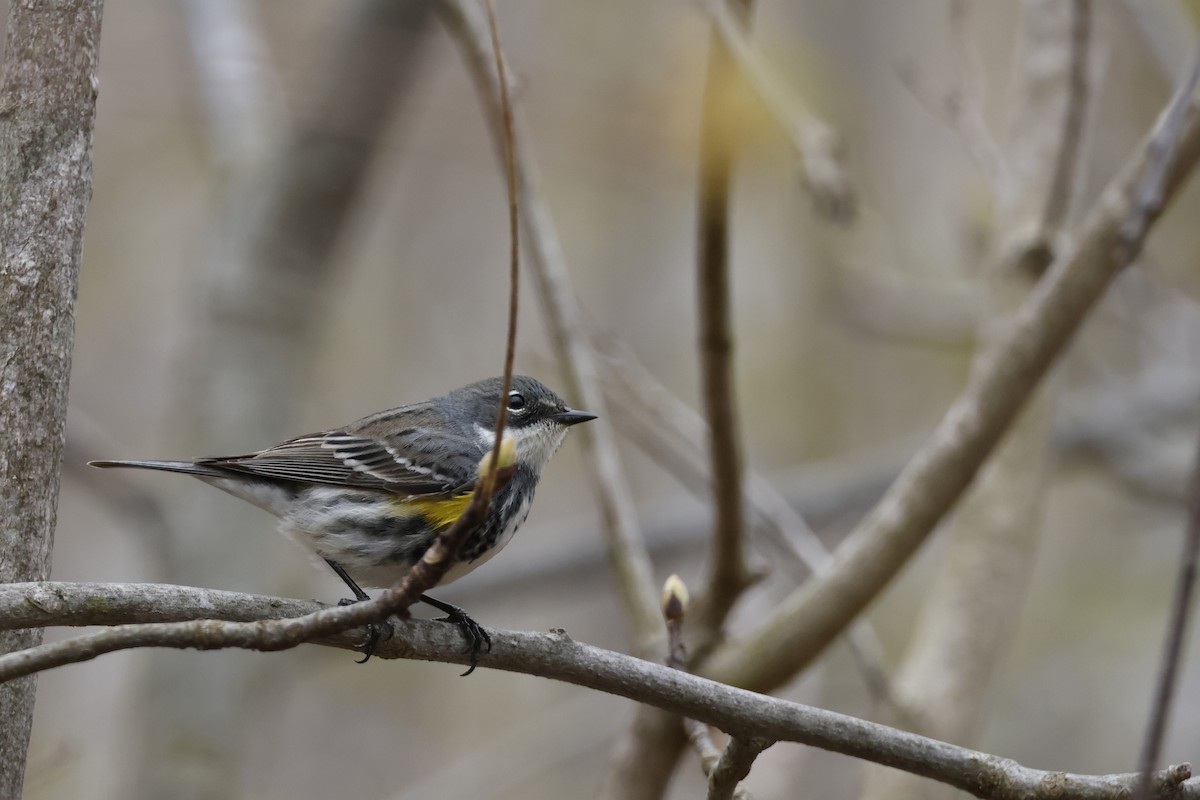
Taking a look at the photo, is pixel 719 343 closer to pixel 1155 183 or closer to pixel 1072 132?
pixel 1155 183

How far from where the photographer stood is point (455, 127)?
625 cm

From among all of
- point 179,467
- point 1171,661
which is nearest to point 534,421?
point 179,467

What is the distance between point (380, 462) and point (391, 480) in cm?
17

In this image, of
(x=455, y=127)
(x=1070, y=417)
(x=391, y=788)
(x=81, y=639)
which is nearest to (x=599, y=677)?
(x=81, y=639)

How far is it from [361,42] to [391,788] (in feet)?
22.5

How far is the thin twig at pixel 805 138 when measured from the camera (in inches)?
155

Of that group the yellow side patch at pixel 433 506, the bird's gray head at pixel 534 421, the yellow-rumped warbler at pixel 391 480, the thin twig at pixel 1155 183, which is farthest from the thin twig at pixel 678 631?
the thin twig at pixel 1155 183

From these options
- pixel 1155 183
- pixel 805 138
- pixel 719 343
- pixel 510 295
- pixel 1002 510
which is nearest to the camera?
pixel 510 295

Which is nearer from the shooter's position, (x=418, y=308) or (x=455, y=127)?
(x=455, y=127)

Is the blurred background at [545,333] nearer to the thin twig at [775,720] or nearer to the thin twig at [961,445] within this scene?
the thin twig at [961,445]

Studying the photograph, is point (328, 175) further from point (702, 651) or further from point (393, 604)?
point (393, 604)

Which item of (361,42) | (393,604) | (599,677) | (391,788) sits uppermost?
(361,42)

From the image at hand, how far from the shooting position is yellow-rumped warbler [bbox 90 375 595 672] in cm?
364

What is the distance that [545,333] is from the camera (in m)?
9.43
